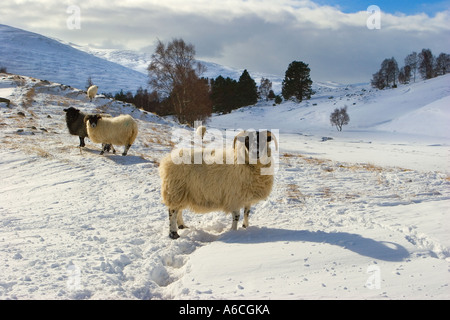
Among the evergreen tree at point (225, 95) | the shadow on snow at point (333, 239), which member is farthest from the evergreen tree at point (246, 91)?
the shadow on snow at point (333, 239)

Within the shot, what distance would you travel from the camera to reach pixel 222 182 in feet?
21.9

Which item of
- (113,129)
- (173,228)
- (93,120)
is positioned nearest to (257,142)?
(173,228)

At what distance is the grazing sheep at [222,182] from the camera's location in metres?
6.61

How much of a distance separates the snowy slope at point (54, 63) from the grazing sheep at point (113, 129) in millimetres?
112196

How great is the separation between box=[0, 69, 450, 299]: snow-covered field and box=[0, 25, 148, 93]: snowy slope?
116807mm

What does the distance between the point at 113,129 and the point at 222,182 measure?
920 cm

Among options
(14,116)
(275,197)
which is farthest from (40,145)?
(275,197)

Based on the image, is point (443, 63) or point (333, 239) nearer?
point (333, 239)

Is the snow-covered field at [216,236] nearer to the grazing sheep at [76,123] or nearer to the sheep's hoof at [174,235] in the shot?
the sheep's hoof at [174,235]

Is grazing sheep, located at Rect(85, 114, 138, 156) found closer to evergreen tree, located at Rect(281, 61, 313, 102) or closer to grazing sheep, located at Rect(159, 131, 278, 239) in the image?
grazing sheep, located at Rect(159, 131, 278, 239)

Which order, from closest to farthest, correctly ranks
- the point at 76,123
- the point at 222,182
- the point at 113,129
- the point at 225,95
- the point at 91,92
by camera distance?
the point at 222,182 < the point at 113,129 < the point at 76,123 < the point at 91,92 < the point at 225,95

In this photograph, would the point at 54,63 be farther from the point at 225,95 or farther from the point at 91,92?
the point at 91,92
